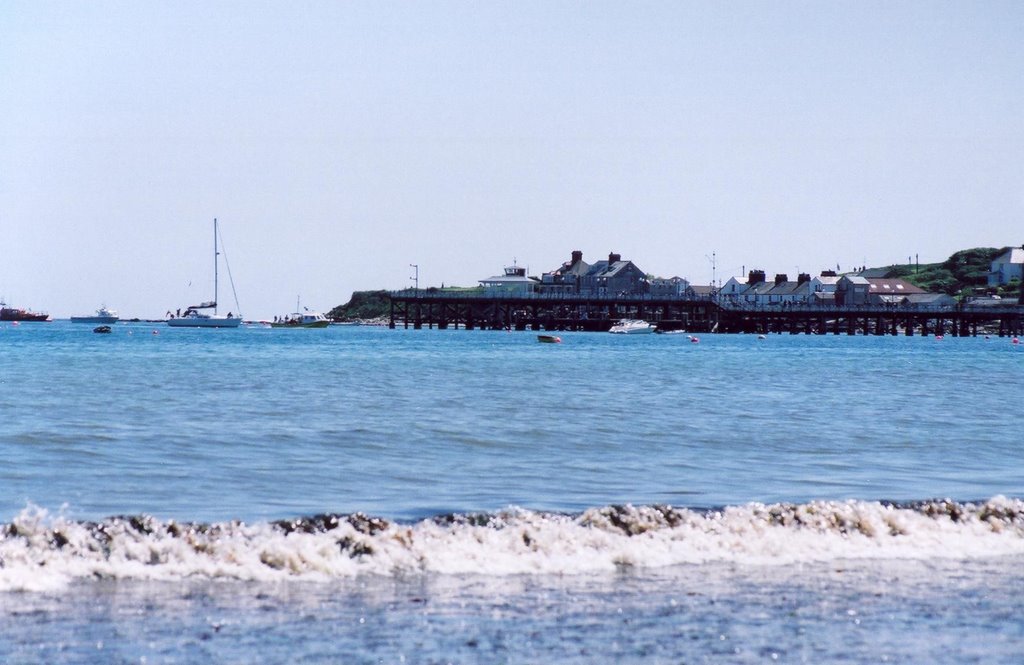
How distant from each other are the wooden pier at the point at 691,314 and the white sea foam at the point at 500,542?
144 metres

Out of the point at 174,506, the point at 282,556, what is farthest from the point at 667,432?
the point at 282,556

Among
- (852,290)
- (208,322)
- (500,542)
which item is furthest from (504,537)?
(852,290)

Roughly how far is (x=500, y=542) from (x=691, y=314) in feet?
501

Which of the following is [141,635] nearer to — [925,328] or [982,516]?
[982,516]

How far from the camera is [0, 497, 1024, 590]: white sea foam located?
47.5ft

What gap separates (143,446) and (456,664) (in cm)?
1751

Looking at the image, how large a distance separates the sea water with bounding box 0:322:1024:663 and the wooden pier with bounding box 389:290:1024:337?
128470mm

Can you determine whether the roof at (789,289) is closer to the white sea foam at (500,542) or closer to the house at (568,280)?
the house at (568,280)

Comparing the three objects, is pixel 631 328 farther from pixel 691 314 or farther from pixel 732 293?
pixel 732 293

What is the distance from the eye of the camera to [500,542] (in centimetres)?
1579

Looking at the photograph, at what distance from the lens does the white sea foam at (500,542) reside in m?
14.5

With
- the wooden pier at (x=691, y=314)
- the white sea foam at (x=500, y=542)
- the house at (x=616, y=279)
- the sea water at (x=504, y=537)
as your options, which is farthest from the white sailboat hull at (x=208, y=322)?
the white sea foam at (x=500, y=542)

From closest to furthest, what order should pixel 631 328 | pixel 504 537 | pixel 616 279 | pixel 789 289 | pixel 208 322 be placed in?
pixel 504 537
pixel 631 328
pixel 208 322
pixel 616 279
pixel 789 289

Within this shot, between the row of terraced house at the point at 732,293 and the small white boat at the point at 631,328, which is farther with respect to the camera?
the row of terraced house at the point at 732,293
